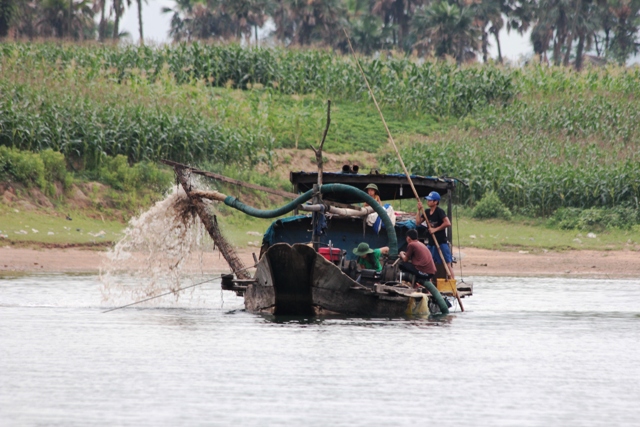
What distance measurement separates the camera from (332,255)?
15.6 m

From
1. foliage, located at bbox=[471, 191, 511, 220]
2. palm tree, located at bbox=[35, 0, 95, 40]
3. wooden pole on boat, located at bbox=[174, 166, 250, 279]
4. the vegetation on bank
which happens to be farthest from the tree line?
wooden pole on boat, located at bbox=[174, 166, 250, 279]

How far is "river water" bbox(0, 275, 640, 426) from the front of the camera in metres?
10.4

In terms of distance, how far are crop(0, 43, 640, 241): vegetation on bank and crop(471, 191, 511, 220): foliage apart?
3 centimetres

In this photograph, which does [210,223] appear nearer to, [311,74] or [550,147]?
[550,147]

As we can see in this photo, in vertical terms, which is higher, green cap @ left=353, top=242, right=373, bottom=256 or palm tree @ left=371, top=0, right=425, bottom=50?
palm tree @ left=371, top=0, right=425, bottom=50

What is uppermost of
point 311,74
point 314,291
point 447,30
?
point 447,30

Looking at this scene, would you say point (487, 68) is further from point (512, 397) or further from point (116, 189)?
point (512, 397)

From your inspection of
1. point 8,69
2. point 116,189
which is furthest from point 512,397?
point 8,69

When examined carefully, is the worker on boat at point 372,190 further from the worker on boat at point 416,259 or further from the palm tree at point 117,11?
the palm tree at point 117,11

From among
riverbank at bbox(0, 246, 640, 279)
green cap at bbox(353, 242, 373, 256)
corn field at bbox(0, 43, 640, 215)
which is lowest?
riverbank at bbox(0, 246, 640, 279)

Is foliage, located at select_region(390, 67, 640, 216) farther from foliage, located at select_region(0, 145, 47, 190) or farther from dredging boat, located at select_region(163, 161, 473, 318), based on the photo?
dredging boat, located at select_region(163, 161, 473, 318)

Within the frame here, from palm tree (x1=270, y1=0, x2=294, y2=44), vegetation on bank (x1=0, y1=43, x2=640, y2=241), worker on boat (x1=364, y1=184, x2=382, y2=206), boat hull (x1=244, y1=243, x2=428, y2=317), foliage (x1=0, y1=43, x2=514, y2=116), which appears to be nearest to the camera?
boat hull (x1=244, y1=243, x2=428, y2=317)

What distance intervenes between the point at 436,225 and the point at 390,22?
51.0 metres

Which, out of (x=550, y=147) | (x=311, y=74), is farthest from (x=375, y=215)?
(x=311, y=74)
